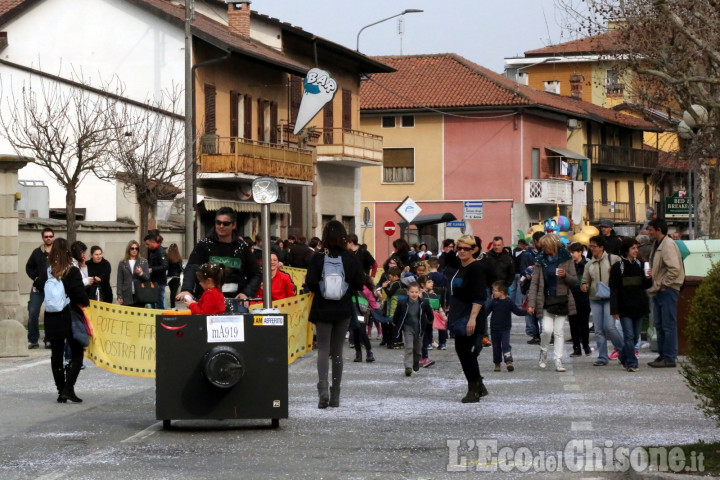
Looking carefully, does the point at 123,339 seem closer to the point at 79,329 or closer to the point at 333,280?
the point at 79,329

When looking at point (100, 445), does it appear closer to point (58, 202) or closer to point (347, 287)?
point (347, 287)

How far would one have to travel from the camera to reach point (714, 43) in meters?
24.4

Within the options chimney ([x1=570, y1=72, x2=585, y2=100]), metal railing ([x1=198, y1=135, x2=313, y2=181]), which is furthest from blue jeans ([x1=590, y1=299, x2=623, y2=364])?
chimney ([x1=570, y1=72, x2=585, y2=100])

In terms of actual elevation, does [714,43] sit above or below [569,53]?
below

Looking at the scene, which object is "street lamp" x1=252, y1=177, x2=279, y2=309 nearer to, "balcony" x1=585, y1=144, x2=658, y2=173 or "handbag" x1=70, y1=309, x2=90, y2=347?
"handbag" x1=70, y1=309, x2=90, y2=347

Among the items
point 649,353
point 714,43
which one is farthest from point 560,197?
point 649,353

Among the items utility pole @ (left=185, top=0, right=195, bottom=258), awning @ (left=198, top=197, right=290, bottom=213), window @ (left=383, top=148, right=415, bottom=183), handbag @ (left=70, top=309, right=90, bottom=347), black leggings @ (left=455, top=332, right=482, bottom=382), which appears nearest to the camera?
black leggings @ (left=455, top=332, right=482, bottom=382)

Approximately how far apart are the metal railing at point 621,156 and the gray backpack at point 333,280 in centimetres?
6799

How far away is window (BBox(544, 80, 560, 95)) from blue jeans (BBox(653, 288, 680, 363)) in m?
71.6

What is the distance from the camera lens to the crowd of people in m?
13.0

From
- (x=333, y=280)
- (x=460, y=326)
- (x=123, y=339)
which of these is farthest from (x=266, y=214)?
(x=460, y=326)

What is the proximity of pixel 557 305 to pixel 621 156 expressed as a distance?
225ft

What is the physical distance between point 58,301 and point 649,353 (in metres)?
9.74

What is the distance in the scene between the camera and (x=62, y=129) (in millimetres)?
32906
